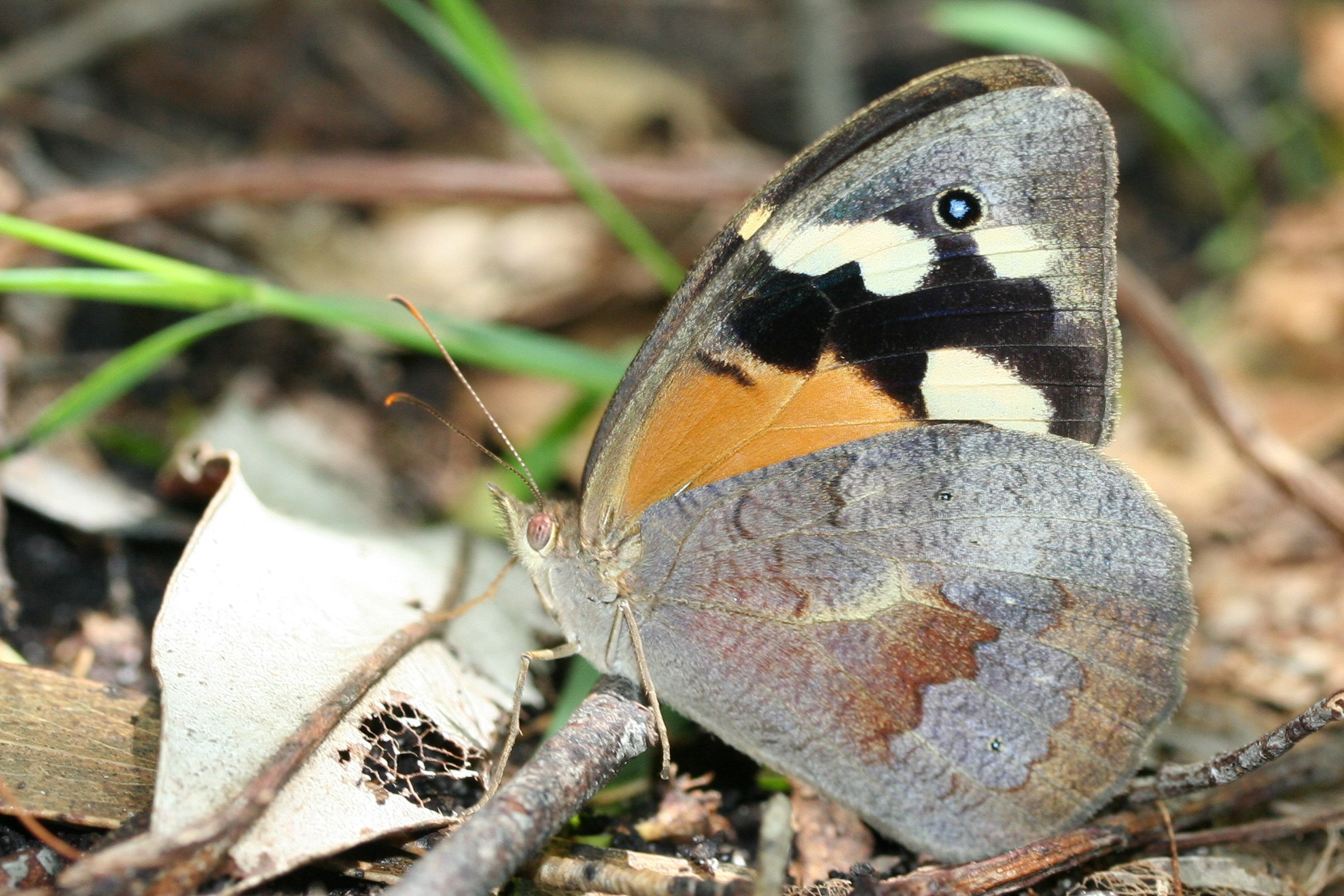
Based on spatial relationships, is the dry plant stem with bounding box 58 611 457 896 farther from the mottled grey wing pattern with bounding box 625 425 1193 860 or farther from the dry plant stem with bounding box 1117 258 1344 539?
the dry plant stem with bounding box 1117 258 1344 539

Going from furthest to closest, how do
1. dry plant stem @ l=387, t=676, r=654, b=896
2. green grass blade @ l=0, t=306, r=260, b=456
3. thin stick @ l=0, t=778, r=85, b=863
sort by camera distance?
1. green grass blade @ l=0, t=306, r=260, b=456
2. thin stick @ l=0, t=778, r=85, b=863
3. dry plant stem @ l=387, t=676, r=654, b=896

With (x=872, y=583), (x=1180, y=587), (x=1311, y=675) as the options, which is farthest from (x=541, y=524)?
(x=1311, y=675)

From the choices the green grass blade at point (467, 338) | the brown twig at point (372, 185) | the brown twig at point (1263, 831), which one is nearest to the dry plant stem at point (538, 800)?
the brown twig at point (1263, 831)

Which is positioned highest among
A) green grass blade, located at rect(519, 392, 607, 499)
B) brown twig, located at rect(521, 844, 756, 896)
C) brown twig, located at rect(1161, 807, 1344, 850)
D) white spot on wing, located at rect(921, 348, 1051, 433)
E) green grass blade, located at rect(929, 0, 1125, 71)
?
green grass blade, located at rect(929, 0, 1125, 71)

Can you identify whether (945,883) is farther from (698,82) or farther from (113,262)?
(698,82)

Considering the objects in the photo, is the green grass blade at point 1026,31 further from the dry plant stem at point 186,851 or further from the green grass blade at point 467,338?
the dry plant stem at point 186,851

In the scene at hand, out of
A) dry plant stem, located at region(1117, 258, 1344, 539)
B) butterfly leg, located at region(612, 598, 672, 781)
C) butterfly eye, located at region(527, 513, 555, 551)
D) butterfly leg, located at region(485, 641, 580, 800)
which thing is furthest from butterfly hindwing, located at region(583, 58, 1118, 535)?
dry plant stem, located at region(1117, 258, 1344, 539)
